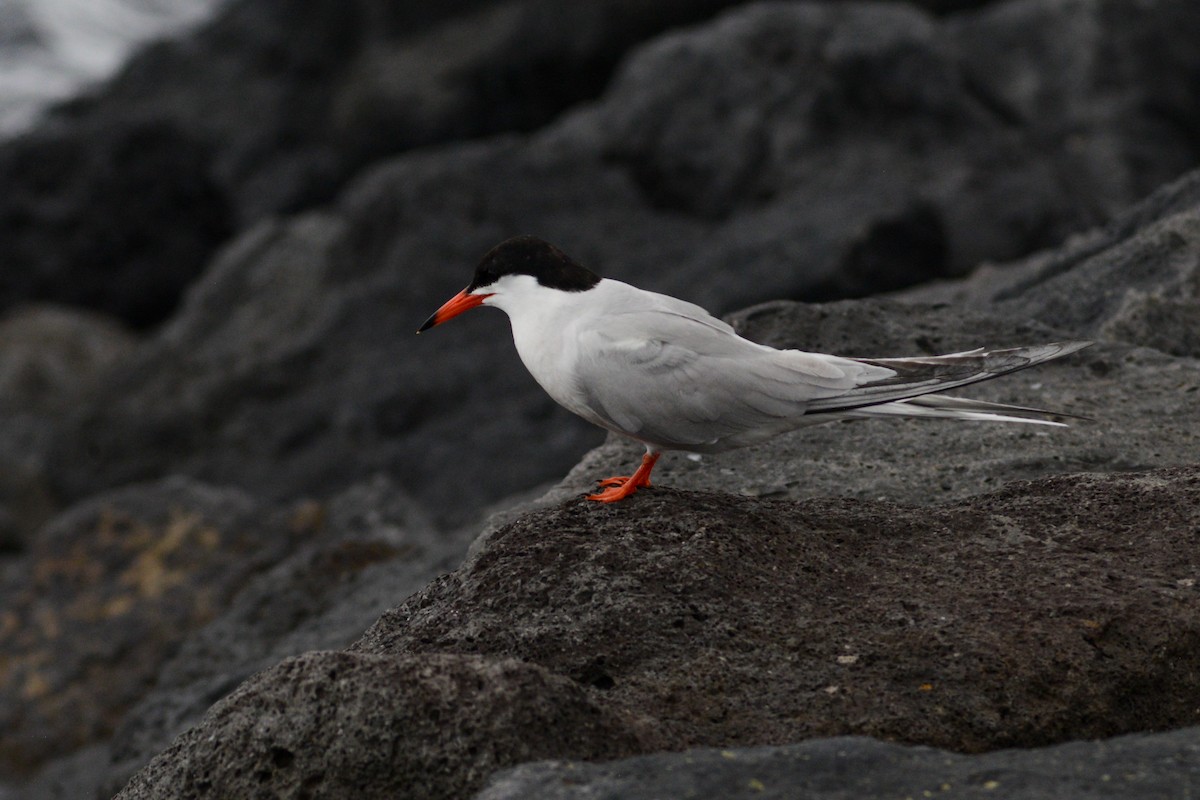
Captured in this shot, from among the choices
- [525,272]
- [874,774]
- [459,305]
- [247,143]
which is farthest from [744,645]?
[247,143]

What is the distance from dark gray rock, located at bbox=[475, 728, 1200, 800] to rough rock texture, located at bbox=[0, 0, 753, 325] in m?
10.7

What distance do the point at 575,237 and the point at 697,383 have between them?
5088mm

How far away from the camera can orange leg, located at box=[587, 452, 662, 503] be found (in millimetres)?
3947

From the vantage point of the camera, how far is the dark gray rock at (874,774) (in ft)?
8.41

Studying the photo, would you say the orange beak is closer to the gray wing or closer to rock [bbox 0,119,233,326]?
the gray wing

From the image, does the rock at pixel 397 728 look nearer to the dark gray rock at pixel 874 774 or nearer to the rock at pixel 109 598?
the dark gray rock at pixel 874 774

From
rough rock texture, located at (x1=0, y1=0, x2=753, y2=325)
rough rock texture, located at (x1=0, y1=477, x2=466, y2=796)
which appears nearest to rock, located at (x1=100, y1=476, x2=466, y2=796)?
rough rock texture, located at (x1=0, y1=477, x2=466, y2=796)

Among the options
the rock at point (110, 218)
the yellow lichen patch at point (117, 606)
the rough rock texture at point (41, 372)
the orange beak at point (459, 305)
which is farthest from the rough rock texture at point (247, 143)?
the orange beak at point (459, 305)

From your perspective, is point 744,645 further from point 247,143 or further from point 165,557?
point 247,143

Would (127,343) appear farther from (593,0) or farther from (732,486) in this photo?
(732,486)

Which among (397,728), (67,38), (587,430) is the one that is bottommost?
(587,430)

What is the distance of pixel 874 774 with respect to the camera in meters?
2.67

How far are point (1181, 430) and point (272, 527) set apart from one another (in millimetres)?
4392

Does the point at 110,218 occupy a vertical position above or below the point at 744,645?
above
